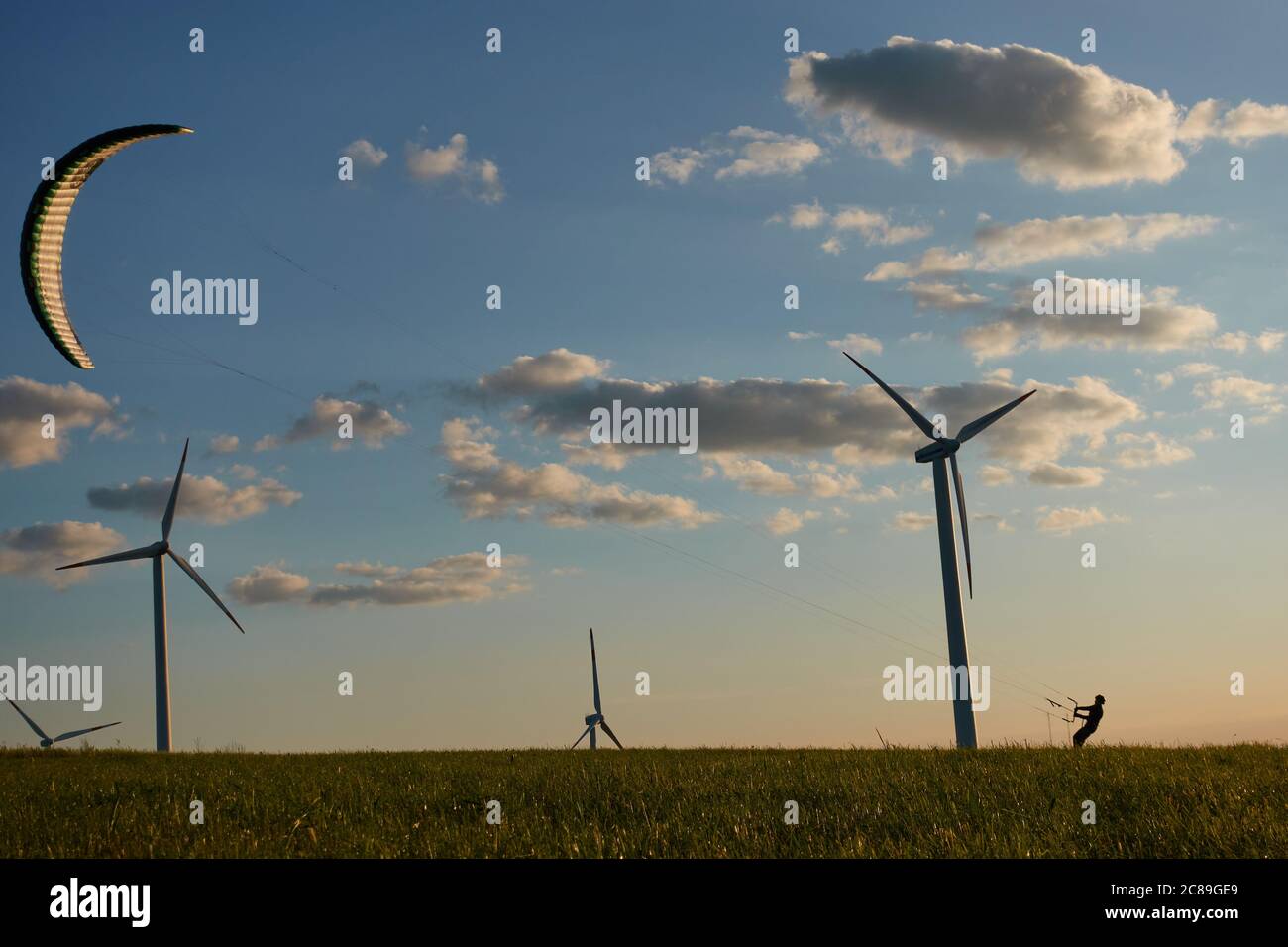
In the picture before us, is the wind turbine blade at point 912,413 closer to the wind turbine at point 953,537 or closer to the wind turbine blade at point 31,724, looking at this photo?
the wind turbine at point 953,537

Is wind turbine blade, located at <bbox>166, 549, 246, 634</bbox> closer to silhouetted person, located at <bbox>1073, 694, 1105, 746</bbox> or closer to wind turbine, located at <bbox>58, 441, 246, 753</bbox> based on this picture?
wind turbine, located at <bbox>58, 441, 246, 753</bbox>

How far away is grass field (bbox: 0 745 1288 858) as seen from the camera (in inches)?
599

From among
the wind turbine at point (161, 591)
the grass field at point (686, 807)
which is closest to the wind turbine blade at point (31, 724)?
the wind turbine at point (161, 591)

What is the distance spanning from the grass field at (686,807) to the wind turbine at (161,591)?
111 ft

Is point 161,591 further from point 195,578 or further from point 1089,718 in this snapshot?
point 1089,718

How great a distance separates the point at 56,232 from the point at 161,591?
3690 centimetres

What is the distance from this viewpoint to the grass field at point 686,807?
15.2 meters

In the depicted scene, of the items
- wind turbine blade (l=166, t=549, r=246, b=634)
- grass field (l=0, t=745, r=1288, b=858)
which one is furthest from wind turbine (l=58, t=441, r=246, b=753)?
grass field (l=0, t=745, r=1288, b=858)

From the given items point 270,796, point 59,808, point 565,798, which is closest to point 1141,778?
point 565,798

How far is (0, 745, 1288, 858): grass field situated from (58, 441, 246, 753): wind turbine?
33.7 metres

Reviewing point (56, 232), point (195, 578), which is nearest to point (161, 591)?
point (195, 578)
